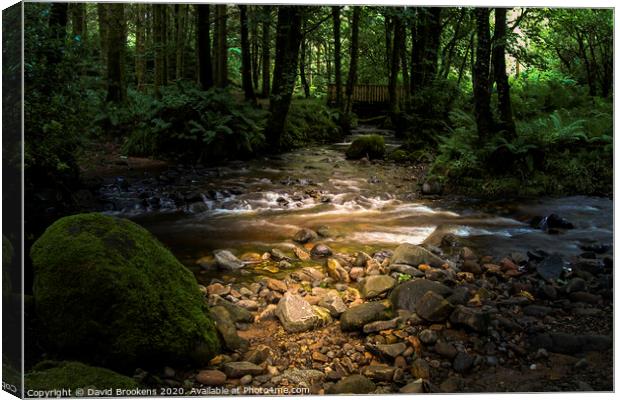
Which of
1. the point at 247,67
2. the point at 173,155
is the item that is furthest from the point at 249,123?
the point at 173,155

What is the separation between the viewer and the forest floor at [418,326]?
2922mm

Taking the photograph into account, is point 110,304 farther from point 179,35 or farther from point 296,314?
point 179,35

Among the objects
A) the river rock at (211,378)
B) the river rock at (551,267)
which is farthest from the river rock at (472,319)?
the river rock at (211,378)

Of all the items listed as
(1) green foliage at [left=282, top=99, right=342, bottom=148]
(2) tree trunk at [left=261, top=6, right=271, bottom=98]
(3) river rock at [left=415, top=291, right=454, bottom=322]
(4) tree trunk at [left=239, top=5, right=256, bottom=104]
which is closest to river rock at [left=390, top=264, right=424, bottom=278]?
(3) river rock at [left=415, top=291, right=454, bottom=322]

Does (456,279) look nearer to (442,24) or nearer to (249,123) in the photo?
(442,24)

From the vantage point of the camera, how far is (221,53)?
21.0ft

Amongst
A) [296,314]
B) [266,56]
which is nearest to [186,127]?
[266,56]

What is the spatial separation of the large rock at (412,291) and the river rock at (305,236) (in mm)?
823

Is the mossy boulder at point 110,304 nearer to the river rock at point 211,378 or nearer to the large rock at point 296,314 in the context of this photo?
the river rock at point 211,378

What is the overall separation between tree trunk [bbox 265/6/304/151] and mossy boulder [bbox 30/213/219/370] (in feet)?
6.81

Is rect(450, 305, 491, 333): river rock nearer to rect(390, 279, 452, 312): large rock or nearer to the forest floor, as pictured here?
the forest floor

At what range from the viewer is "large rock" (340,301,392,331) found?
3.28m

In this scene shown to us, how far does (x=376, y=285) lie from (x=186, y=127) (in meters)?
2.70

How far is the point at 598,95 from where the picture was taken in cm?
383
